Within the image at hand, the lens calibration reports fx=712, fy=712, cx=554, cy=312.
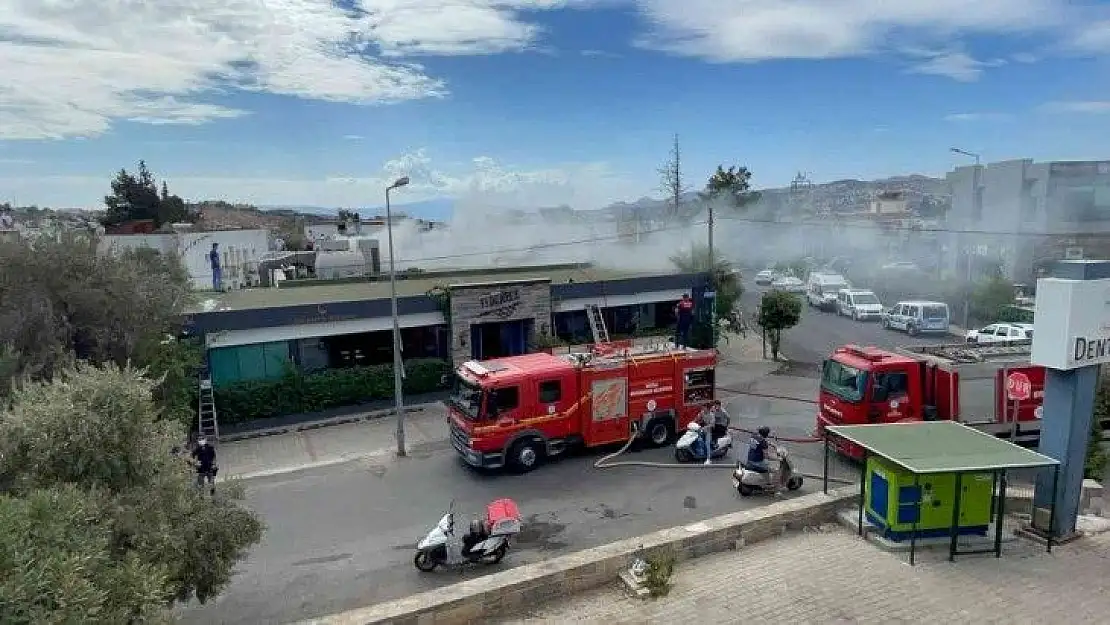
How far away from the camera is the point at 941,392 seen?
15469 millimetres

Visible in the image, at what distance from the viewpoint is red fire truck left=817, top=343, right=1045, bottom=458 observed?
15.3m

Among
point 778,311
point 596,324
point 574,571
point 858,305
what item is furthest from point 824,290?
point 574,571

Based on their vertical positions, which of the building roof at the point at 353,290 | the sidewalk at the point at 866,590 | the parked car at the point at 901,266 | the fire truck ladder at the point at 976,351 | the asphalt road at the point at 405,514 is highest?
the building roof at the point at 353,290

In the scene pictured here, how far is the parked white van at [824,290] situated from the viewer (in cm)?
4083

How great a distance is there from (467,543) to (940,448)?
735 centimetres

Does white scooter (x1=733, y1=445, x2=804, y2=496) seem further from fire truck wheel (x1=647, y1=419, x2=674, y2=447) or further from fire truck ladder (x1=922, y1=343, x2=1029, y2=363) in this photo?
fire truck ladder (x1=922, y1=343, x2=1029, y2=363)

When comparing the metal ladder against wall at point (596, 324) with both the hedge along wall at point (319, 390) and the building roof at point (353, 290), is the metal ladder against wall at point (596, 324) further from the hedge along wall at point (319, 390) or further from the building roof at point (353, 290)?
the hedge along wall at point (319, 390)

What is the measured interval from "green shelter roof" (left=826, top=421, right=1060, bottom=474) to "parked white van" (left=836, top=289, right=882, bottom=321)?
2723cm

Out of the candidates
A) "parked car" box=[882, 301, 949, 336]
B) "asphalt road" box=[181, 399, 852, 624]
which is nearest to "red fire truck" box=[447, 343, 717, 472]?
"asphalt road" box=[181, 399, 852, 624]

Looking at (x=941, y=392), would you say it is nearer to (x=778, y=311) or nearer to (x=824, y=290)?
(x=778, y=311)

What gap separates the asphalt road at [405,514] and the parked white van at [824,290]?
25381mm

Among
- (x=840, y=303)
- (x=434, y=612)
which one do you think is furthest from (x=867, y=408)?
(x=840, y=303)

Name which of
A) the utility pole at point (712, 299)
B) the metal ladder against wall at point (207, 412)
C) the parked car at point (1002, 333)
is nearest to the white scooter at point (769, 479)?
the metal ladder against wall at point (207, 412)

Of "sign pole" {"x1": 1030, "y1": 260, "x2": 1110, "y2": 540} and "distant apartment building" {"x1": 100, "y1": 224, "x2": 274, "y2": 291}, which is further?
"distant apartment building" {"x1": 100, "y1": 224, "x2": 274, "y2": 291}
